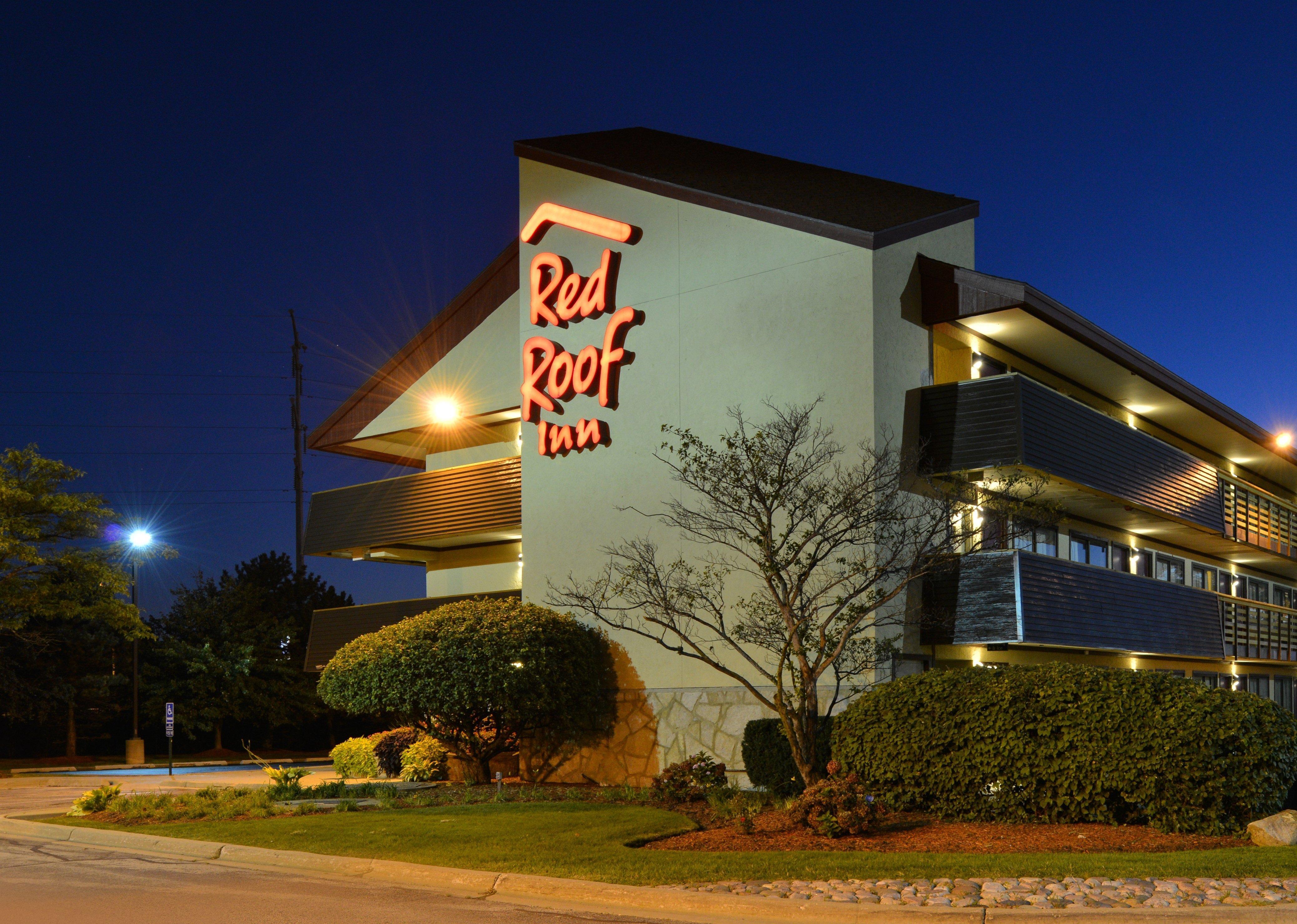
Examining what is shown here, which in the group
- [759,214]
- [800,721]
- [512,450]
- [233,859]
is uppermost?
[759,214]

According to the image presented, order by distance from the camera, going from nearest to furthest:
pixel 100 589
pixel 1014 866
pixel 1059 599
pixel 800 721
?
pixel 1014 866 → pixel 800 721 → pixel 1059 599 → pixel 100 589

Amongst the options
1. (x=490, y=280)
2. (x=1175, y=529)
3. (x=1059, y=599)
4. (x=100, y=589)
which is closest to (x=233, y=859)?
(x=1059, y=599)

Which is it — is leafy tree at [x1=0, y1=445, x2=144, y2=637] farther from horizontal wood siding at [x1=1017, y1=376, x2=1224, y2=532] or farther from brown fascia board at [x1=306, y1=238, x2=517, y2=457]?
horizontal wood siding at [x1=1017, y1=376, x2=1224, y2=532]

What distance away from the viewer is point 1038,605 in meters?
20.7

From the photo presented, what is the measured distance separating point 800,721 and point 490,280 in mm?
14618

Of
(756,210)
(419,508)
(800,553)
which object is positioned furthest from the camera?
(419,508)

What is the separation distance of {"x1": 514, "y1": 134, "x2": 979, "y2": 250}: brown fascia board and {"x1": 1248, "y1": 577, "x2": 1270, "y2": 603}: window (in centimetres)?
2180

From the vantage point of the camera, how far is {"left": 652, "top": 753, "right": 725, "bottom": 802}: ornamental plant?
61.7 ft

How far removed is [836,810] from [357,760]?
51.9 ft

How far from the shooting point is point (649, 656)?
23.5 m

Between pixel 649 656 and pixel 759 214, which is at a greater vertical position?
pixel 759 214

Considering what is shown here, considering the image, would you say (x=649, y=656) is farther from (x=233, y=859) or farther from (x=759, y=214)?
(x=233, y=859)

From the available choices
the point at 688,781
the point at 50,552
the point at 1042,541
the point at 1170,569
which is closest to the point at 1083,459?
the point at 1042,541

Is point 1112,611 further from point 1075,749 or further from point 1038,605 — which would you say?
point 1075,749
